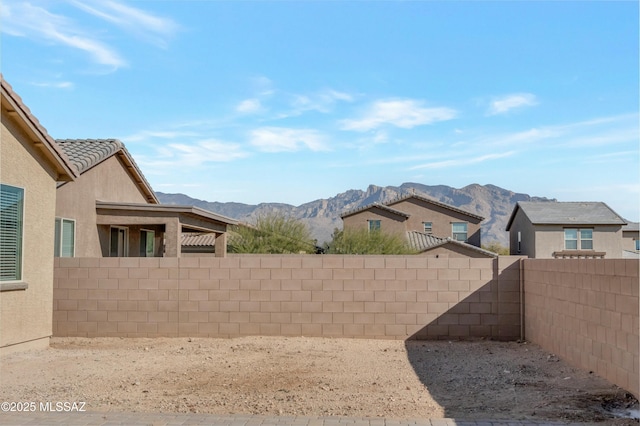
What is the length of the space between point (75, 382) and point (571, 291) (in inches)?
299

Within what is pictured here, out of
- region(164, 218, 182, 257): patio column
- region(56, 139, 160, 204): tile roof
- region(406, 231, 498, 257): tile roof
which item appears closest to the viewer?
region(56, 139, 160, 204): tile roof

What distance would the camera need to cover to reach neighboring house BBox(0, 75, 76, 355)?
1166 centimetres

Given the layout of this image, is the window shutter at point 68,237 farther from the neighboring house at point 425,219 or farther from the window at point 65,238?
the neighboring house at point 425,219

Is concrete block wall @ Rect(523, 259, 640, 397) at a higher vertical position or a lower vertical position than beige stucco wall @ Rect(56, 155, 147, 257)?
lower

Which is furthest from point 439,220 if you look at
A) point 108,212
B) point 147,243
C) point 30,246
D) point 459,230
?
point 30,246

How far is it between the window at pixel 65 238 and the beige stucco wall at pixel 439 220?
151 ft

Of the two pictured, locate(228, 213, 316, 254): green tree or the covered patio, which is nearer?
the covered patio

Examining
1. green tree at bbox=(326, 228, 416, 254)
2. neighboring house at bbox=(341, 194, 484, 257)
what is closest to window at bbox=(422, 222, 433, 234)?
neighboring house at bbox=(341, 194, 484, 257)

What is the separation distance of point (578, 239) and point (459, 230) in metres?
11.2

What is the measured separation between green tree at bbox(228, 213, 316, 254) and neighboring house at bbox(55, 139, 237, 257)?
15.5 metres

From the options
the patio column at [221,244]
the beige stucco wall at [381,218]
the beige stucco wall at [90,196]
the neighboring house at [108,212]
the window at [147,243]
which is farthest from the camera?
the beige stucco wall at [381,218]

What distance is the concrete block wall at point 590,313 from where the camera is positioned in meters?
8.48

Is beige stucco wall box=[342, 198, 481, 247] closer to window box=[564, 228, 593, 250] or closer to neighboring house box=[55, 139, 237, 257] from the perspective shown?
window box=[564, 228, 593, 250]

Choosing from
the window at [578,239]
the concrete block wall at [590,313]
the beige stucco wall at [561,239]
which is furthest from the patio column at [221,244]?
the window at [578,239]
